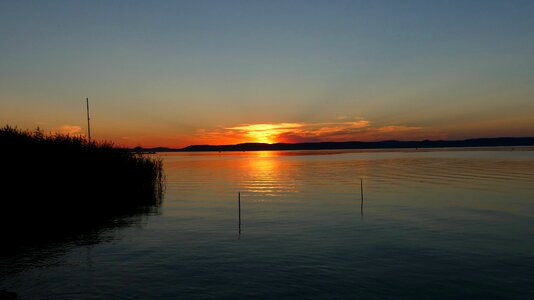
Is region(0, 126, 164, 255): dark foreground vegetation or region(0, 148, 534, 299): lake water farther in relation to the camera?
region(0, 126, 164, 255): dark foreground vegetation

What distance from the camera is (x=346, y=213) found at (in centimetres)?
3061

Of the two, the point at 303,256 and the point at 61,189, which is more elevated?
the point at 61,189

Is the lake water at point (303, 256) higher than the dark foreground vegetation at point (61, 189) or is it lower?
lower

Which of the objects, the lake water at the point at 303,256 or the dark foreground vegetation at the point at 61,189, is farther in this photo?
the dark foreground vegetation at the point at 61,189

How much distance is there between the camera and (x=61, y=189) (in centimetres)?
3219

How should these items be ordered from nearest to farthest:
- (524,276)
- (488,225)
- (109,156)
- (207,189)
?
(524,276)
(488,225)
(109,156)
(207,189)

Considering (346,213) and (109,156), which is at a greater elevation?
(109,156)

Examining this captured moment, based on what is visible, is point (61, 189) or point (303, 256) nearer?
point (303, 256)

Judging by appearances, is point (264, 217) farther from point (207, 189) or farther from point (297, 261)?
point (207, 189)

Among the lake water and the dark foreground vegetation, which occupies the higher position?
the dark foreground vegetation

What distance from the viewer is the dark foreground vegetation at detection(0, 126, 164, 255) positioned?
26.4 meters

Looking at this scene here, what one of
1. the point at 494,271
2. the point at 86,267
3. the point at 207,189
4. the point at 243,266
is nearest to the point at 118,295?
the point at 86,267

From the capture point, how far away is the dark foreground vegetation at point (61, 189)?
26.4 metres

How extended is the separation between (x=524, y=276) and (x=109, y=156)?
114 ft
